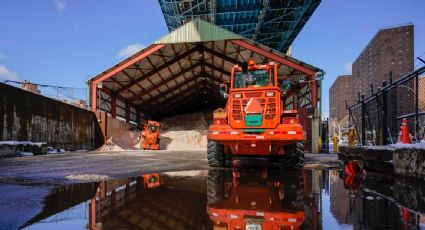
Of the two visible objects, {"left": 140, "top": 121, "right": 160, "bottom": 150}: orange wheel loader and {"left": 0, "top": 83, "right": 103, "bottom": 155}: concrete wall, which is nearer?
{"left": 0, "top": 83, "right": 103, "bottom": 155}: concrete wall

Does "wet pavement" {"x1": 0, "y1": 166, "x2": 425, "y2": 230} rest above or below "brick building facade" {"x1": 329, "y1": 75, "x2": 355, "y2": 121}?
below

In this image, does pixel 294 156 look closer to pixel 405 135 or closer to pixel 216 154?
pixel 216 154

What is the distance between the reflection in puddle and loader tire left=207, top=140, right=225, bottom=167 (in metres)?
3.52

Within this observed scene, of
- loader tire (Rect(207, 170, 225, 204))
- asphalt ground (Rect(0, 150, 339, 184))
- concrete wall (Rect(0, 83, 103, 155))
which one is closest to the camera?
loader tire (Rect(207, 170, 225, 204))

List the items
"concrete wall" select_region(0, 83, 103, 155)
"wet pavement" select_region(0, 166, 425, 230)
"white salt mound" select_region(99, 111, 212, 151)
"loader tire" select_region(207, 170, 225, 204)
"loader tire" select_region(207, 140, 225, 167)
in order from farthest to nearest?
"white salt mound" select_region(99, 111, 212, 151), "concrete wall" select_region(0, 83, 103, 155), "loader tire" select_region(207, 140, 225, 167), "loader tire" select_region(207, 170, 225, 204), "wet pavement" select_region(0, 166, 425, 230)

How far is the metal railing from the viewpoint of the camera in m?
6.82

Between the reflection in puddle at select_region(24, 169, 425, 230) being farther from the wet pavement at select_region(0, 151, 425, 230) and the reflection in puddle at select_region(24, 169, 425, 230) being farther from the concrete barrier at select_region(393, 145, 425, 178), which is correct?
the concrete barrier at select_region(393, 145, 425, 178)

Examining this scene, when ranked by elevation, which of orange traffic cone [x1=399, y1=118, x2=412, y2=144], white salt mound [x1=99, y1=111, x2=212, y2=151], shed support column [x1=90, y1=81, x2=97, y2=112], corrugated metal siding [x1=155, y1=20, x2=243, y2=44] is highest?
corrugated metal siding [x1=155, y1=20, x2=243, y2=44]

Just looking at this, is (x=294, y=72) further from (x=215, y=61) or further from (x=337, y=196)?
(x=337, y=196)

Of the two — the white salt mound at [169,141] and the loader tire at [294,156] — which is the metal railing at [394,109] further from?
the white salt mound at [169,141]

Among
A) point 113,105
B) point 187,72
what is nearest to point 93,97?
point 113,105

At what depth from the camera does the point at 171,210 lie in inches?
142

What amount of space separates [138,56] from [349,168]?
60.2ft

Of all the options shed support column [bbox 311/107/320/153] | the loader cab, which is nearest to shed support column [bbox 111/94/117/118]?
shed support column [bbox 311/107/320/153]
